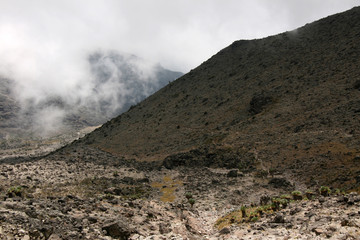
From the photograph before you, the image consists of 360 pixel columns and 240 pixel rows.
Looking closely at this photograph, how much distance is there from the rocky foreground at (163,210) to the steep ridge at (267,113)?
488cm

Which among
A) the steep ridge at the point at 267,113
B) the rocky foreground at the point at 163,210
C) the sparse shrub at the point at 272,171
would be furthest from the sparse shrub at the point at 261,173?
the steep ridge at the point at 267,113

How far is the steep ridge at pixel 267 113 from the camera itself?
3441 centimetres

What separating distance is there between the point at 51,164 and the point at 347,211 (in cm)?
3857

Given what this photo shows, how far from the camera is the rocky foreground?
12.5m

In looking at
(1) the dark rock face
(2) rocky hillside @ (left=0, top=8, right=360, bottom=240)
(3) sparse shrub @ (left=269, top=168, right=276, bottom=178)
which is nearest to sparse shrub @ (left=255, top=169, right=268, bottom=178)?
(3) sparse shrub @ (left=269, top=168, right=276, bottom=178)

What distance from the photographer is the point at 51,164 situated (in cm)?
4178

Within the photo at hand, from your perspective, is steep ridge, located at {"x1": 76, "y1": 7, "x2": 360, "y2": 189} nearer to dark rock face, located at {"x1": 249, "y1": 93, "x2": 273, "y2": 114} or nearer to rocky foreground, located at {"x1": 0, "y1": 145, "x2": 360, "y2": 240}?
dark rock face, located at {"x1": 249, "y1": 93, "x2": 273, "y2": 114}

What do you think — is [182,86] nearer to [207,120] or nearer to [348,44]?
[207,120]

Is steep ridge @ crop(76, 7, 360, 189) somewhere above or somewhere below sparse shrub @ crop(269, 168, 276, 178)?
above

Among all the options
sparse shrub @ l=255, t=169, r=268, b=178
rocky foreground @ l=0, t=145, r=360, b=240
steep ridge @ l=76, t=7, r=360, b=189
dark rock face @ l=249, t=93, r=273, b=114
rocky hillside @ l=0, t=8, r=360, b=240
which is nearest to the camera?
rocky foreground @ l=0, t=145, r=360, b=240

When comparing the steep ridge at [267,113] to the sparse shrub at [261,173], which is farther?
the steep ridge at [267,113]

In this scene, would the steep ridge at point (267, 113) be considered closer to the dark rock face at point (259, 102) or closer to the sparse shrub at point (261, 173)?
the dark rock face at point (259, 102)

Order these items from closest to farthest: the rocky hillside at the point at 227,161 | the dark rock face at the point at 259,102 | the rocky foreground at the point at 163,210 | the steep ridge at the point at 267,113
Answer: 1. the rocky foreground at the point at 163,210
2. the rocky hillside at the point at 227,161
3. the steep ridge at the point at 267,113
4. the dark rock face at the point at 259,102

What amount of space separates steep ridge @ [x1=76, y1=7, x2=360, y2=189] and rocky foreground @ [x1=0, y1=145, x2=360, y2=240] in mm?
4883
